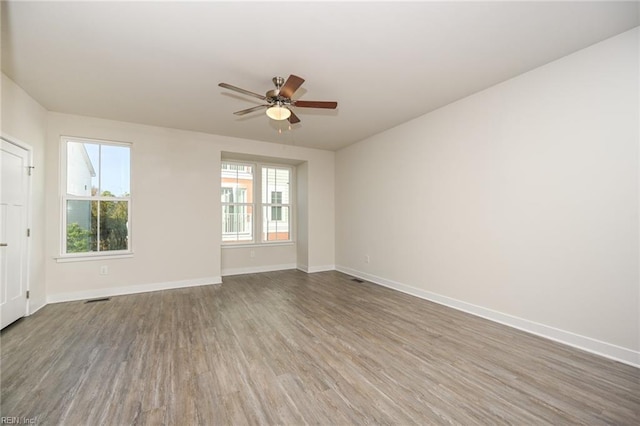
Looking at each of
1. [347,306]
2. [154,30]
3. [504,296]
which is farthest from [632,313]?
[154,30]

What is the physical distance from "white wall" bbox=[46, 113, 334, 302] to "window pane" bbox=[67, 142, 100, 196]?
0.17 m

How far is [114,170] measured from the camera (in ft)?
14.8

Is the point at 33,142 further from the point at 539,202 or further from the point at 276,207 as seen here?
the point at 539,202

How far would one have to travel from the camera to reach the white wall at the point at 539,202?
2.37 m

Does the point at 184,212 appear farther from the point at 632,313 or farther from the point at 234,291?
the point at 632,313

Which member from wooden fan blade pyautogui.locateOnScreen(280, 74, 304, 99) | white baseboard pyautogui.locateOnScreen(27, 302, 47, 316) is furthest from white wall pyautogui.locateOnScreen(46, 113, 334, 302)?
wooden fan blade pyautogui.locateOnScreen(280, 74, 304, 99)

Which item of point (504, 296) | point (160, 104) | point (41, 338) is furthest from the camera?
point (160, 104)

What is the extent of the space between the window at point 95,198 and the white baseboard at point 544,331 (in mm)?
4903

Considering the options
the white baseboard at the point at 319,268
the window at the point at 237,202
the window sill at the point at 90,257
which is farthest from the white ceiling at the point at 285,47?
the white baseboard at the point at 319,268

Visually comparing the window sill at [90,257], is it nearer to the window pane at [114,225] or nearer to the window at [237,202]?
the window pane at [114,225]

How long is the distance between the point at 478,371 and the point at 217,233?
4499 mm

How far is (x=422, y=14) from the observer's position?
2.13m

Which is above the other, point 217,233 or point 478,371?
point 217,233

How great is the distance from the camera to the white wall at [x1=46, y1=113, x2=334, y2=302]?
4066 mm
